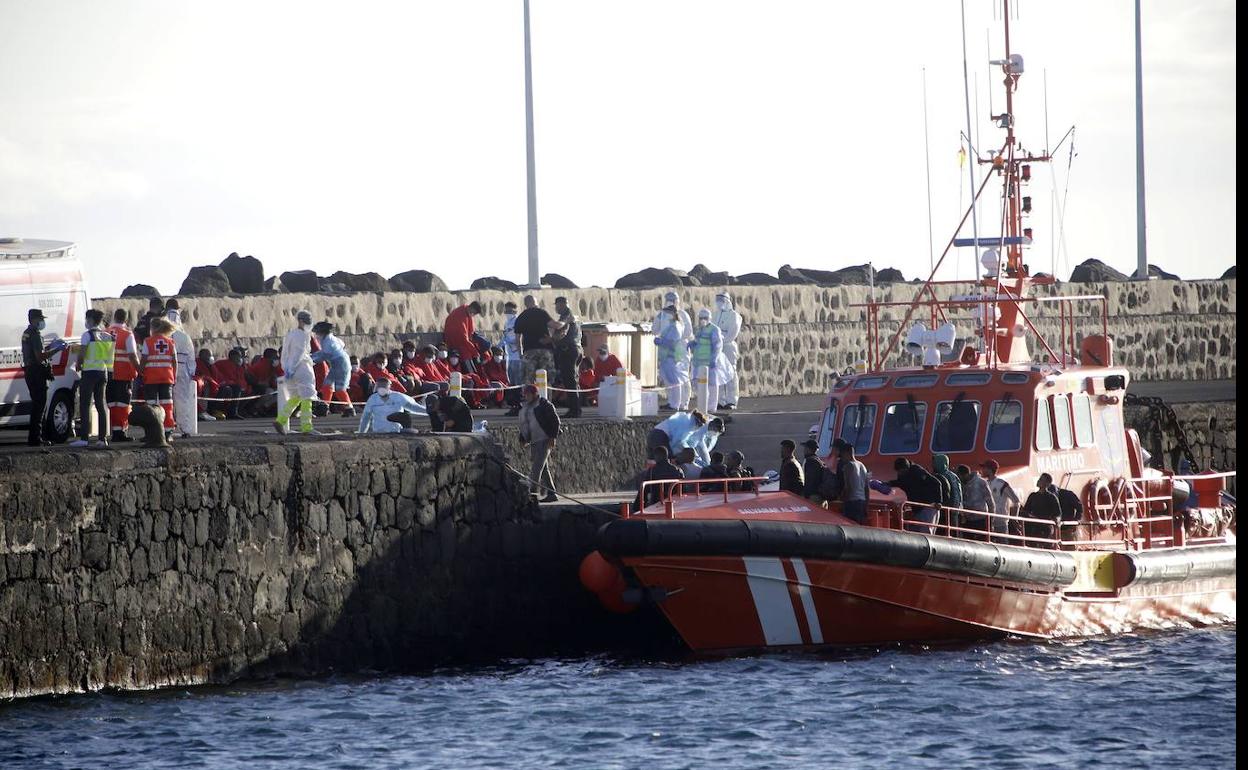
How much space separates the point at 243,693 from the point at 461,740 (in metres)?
2.05

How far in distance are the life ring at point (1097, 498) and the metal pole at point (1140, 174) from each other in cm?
1800

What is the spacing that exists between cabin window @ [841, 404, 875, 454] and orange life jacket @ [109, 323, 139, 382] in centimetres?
602

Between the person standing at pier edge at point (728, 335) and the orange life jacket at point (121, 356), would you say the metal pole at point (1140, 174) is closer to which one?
the person standing at pier edge at point (728, 335)

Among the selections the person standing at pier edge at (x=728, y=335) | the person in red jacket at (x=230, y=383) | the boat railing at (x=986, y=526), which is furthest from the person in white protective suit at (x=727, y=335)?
the boat railing at (x=986, y=526)

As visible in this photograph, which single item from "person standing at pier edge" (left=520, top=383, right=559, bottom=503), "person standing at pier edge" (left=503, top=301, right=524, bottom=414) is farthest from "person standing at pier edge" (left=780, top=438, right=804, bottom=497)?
"person standing at pier edge" (left=503, top=301, right=524, bottom=414)

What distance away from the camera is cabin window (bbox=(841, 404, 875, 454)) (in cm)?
1716

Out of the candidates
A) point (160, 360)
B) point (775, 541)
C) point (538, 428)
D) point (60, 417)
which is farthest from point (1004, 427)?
point (60, 417)

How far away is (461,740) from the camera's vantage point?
1298 centimetres

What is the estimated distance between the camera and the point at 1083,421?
687 inches

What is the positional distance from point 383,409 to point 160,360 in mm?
2041

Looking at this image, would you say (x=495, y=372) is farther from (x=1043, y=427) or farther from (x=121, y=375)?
(x=1043, y=427)

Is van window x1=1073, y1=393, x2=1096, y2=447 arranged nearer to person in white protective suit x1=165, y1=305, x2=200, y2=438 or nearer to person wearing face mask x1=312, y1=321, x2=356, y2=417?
person wearing face mask x1=312, y1=321, x2=356, y2=417

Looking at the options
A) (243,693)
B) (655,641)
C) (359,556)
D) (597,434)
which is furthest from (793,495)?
(597,434)

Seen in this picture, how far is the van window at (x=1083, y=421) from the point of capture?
57.0 ft
